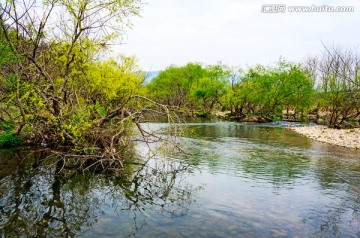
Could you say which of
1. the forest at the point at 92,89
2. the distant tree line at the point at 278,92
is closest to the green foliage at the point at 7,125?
the forest at the point at 92,89

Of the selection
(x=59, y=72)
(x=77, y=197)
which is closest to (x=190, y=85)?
(x=59, y=72)

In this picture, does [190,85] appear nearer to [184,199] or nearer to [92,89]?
[92,89]

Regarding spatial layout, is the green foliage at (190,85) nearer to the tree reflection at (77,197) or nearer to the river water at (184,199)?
the river water at (184,199)

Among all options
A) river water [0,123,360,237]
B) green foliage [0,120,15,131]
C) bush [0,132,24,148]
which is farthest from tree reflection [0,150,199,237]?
green foliage [0,120,15,131]

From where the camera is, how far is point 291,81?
5903 cm

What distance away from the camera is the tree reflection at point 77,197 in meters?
9.09

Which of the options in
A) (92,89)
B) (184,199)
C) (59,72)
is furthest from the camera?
(92,89)

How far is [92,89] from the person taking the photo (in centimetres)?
2575

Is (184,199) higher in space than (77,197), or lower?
lower

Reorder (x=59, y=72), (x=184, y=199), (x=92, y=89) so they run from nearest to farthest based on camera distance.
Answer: (x=184, y=199)
(x=59, y=72)
(x=92, y=89)

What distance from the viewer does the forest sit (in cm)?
1535

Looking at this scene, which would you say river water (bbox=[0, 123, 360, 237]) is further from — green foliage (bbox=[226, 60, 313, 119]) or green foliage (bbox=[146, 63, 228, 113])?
green foliage (bbox=[146, 63, 228, 113])

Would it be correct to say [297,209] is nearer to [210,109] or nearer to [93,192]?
[93,192]

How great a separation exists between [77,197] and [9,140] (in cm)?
1142
